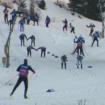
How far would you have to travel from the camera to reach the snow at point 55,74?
10.4m

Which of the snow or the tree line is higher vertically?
the tree line

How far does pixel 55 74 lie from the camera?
17.4 metres

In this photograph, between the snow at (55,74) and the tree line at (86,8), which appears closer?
the snow at (55,74)

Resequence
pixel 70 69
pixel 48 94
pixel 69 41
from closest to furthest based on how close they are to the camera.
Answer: pixel 48 94
pixel 70 69
pixel 69 41

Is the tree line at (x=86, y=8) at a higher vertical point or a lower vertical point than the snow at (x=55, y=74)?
higher

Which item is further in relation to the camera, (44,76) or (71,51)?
(71,51)

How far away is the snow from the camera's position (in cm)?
1039

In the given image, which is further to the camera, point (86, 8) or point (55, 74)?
point (86, 8)

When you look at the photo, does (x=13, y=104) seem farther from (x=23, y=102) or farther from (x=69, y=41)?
(x=69, y=41)

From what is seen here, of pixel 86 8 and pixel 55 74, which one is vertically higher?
pixel 86 8

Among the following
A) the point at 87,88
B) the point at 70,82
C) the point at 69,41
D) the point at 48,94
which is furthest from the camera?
the point at 69,41

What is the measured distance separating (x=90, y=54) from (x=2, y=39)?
8.62 m

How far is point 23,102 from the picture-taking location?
375 inches

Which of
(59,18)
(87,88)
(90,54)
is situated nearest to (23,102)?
(87,88)
